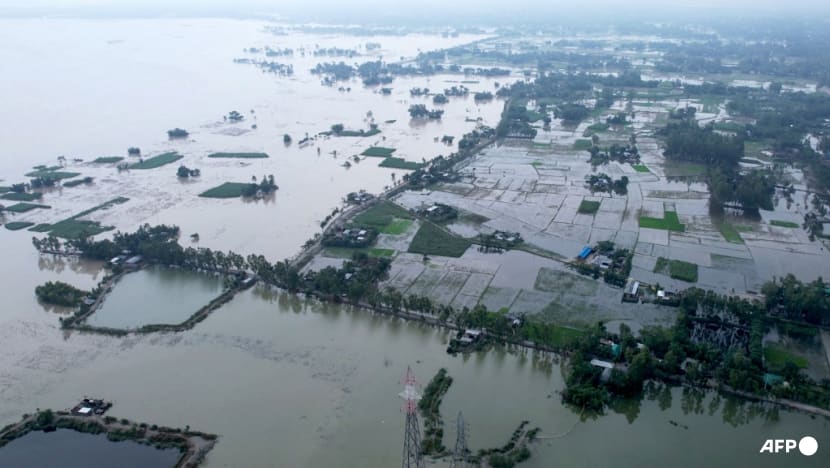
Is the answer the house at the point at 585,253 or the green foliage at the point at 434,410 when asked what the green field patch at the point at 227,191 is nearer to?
the house at the point at 585,253

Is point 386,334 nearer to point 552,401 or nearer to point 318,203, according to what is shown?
point 552,401

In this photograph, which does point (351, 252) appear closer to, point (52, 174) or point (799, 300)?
point (799, 300)

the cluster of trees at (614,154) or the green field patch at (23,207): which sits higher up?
the cluster of trees at (614,154)

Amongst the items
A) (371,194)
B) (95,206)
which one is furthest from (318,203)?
(95,206)

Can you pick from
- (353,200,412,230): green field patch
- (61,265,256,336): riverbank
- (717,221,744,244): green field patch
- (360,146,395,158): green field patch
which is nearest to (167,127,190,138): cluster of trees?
(360,146,395,158): green field patch

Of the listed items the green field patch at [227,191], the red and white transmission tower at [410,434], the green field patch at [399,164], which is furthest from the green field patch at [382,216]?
the red and white transmission tower at [410,434]

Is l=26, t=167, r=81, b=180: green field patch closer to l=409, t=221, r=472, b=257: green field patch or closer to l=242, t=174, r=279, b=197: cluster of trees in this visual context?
l=242, t=174, r=279, b=197: cluster of trees
